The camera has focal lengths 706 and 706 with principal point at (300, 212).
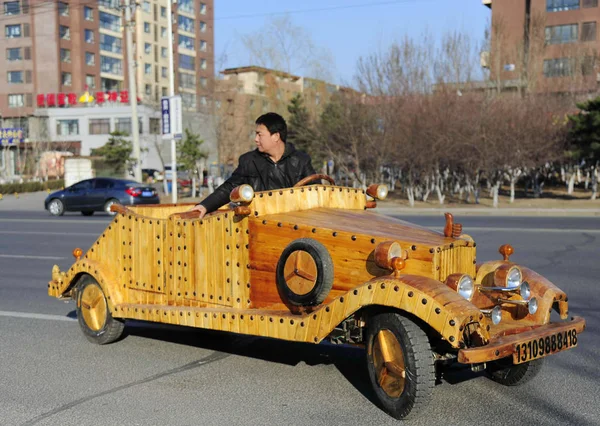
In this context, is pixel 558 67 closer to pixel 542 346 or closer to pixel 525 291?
pixel 525 291

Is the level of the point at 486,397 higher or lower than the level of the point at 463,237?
lower

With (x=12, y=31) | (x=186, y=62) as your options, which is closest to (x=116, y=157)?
(x=12, y=31)

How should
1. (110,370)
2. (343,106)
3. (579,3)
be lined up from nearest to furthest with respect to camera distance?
(110,370) → (343,106) → (579,3)

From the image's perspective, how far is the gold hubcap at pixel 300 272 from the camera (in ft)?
15.4

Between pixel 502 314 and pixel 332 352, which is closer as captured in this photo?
pixel 502 314

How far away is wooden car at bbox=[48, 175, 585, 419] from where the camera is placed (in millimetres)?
4164


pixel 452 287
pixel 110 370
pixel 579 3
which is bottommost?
pixel 110 370

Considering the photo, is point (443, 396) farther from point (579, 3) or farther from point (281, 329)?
point (579, 3)

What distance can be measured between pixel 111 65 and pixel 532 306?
8292 cm

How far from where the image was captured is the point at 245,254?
17.1ft

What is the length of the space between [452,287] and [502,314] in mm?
682

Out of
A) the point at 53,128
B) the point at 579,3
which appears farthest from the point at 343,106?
the point at 53,128

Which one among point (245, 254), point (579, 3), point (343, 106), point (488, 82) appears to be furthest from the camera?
point (579, 3)

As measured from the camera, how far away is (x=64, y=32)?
7606 centimetres
